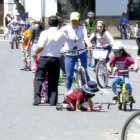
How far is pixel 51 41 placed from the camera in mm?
14461

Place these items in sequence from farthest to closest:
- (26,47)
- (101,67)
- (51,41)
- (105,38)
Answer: (26,47) → (105,38) → (101,67) → (51,41)

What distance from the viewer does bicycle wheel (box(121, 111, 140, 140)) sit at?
27.3 feet

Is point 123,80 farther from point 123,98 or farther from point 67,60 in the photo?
point 67,60

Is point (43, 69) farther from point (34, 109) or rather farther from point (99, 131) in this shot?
point (99, 131)

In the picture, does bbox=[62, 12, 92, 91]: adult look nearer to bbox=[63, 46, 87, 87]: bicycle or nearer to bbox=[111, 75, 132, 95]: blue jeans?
bbox=[63, 46, 87, 87]: bicycle

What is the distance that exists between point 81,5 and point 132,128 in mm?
40408

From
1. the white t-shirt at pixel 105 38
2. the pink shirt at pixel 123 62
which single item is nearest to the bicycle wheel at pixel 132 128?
the pink shirt at pixel 123 62

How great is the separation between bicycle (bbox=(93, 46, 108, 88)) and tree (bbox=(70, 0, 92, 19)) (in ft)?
93.1

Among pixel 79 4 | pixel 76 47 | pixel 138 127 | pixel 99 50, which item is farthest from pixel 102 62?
pixel 79 4

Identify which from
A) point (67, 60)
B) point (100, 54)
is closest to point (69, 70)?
point (67, 60)

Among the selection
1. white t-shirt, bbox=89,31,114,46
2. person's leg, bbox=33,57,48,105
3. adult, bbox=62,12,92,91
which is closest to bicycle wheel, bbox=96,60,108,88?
white t-shirt, bbox=89,31,114,46

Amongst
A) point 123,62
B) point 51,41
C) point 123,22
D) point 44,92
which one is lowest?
point 123,22

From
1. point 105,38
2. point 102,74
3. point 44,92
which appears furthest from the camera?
point 105,38

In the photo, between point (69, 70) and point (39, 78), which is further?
point (69, 70)
